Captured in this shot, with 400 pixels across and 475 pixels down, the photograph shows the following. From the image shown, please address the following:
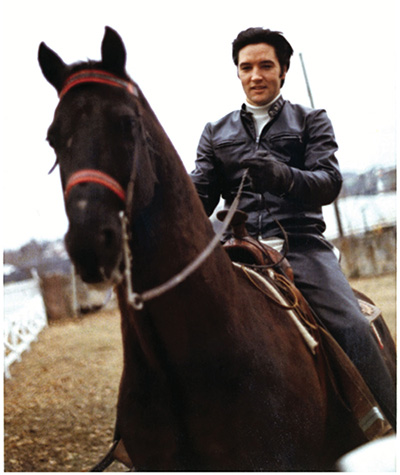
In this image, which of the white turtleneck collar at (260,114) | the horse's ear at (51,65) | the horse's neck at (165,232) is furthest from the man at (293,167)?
the horse's ear at (51,65)

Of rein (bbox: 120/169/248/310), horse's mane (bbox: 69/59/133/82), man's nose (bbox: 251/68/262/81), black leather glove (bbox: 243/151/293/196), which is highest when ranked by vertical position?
horse's mane (bbox: 69/59/133/82)

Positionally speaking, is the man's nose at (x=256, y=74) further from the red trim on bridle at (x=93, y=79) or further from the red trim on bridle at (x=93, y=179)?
the red trim on bridle at (x=93, y=179)

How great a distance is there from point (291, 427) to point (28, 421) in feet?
9.78

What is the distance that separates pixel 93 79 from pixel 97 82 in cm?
1

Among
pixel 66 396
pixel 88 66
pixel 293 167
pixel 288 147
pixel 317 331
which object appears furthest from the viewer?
pixel 66 396

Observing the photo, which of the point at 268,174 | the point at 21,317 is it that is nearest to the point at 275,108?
the point at 268,174

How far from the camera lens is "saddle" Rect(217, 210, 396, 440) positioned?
1727 mm

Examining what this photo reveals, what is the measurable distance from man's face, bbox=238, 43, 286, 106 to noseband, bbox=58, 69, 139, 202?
2.91 ft

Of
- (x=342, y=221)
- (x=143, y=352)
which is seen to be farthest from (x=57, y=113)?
(x=342, y=221)

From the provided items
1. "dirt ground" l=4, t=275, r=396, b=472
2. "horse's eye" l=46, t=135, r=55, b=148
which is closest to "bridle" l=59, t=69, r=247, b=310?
"horse's eye" l=46, t=135, r=55, b=148

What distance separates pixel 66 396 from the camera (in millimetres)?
4648

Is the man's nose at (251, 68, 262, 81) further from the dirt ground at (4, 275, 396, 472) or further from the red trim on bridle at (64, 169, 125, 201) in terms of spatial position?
the dirt ground at (4, 275, 396, 472)

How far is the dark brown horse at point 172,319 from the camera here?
3.81 feet

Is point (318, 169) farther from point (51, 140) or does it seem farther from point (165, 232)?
point (51, 140)
